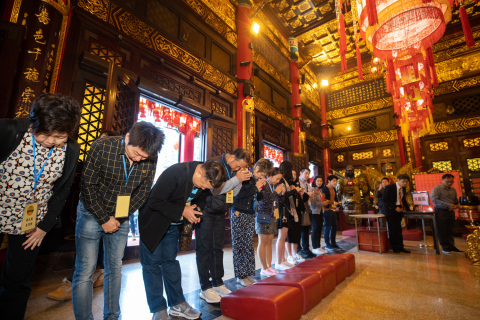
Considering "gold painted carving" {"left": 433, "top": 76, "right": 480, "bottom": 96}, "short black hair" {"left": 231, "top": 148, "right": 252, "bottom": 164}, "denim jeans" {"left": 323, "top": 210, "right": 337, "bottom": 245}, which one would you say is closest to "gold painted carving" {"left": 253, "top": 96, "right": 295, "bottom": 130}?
"denim jeans" {"left": 323, "top": 210, "right": 337, "bottom": 245}

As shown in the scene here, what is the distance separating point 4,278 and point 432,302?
2970 mm

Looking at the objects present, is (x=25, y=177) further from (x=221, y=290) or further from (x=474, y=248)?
(x=474, y=248)

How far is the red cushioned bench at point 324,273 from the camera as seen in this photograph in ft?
6.68

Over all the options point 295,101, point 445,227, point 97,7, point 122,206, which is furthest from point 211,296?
point 295,101

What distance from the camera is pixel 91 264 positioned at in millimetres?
1340

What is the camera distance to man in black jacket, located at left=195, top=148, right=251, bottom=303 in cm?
199

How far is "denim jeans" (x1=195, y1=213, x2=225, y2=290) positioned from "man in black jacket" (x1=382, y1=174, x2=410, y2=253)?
365 cm

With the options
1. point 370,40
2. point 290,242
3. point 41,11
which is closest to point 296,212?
point 290,242

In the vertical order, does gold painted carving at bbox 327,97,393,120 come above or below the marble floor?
above

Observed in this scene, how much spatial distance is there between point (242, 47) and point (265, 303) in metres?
6.08

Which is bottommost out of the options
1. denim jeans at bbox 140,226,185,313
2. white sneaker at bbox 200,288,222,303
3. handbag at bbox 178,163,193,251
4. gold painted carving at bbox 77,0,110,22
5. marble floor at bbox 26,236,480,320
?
marble floor at bbox 26,236,480,320

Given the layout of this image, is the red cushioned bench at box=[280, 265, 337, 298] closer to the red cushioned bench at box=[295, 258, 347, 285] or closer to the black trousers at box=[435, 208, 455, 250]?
the red cushioned bench at box=[295, 258, 347, 285]

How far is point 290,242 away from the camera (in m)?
3.28

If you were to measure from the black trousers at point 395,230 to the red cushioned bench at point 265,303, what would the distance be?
3447mm
